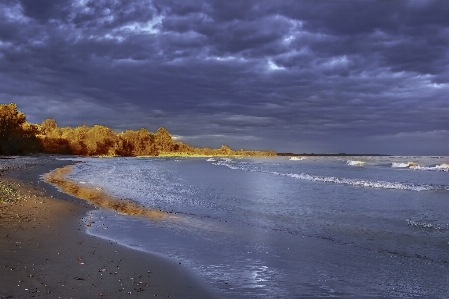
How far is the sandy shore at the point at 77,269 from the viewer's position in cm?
634

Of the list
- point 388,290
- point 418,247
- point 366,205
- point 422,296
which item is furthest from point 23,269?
point 366,205

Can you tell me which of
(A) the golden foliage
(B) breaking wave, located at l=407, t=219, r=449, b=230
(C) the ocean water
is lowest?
(C) the ocean water

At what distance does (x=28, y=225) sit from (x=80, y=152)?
15029 cm

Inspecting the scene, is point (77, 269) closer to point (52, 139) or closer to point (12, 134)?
point (12, 134)

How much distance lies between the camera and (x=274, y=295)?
6.66 meters

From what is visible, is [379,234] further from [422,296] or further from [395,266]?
[422,296]

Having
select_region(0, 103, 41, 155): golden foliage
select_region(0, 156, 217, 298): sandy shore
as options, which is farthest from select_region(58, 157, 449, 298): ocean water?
select_region(0, 103, 41, 155): golden foliage

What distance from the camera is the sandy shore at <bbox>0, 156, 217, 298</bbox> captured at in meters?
6.34

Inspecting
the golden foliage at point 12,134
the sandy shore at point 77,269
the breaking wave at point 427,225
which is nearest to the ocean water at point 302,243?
the breaking wave at point 427,225

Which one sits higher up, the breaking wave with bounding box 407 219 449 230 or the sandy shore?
the breaking wave with bounding box 407 219 449 230

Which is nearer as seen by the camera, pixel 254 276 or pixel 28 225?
pixel 254 276

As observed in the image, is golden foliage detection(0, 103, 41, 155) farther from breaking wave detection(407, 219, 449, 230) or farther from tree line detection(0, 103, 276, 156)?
breaking wave detection(407, 219, 449, 230)

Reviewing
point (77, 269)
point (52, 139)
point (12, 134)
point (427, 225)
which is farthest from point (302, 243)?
point (52, 139)

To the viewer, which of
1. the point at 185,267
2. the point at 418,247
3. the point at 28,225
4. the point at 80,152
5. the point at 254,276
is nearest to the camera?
the point at 254,276
